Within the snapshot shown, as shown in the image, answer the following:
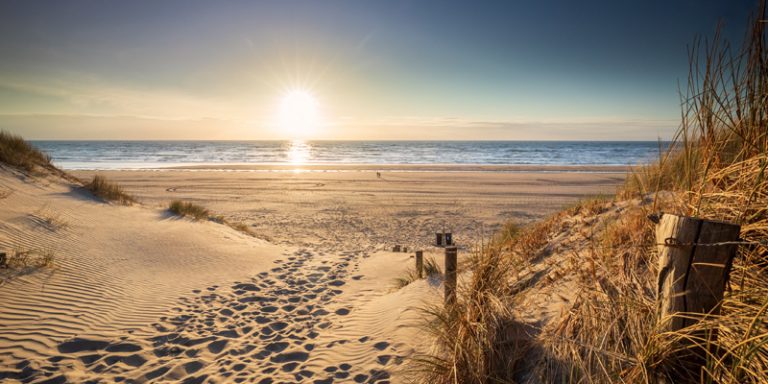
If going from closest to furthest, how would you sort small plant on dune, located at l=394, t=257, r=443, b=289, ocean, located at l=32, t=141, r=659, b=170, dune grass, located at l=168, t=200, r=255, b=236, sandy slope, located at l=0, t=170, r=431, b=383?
sandy slope, located at l=0, t=170, r=431, b=383
small plant on dune, located at l=394, t=257, r=443, b=289
dune grass, located at l=168, t=200, r=255, b=236
ocean, located at l=32, t=141, r=659, b=170

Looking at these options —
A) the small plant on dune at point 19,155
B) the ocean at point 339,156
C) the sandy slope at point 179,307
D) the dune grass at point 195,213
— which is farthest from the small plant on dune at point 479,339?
the ocean at point 339,156

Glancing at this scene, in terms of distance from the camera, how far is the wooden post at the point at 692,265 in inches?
76.2

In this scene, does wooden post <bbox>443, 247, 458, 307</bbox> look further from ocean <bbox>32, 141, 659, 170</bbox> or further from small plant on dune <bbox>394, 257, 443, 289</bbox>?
ocean <bbox>32, 141, 659, 170</bbox>

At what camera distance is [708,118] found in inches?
116

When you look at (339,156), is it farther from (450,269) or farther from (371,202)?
(450,269)

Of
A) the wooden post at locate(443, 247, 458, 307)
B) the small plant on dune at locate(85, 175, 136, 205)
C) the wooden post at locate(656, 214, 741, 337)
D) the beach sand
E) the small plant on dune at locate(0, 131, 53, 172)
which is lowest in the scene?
the beach sand

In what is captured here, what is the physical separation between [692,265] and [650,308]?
2.49 ft

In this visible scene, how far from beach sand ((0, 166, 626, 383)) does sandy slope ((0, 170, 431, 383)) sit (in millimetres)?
22

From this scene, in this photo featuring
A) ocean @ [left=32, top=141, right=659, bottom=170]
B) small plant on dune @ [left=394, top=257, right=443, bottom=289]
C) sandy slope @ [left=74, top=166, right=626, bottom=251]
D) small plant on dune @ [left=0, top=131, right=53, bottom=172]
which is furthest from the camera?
ocean @ [left=32, top=141, right=659, bottom=170]

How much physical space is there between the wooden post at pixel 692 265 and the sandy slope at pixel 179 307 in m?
2.61

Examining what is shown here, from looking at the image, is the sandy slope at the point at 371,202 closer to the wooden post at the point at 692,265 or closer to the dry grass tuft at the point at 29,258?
the dry grass tuft at the point at 29,258

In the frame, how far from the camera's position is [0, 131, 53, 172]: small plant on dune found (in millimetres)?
10008

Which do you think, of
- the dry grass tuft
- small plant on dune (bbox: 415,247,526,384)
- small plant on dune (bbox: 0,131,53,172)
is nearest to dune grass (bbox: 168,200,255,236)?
small plant on dune (bbox: 0,131,53,172)

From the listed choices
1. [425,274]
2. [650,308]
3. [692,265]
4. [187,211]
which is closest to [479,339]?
[650,308]
